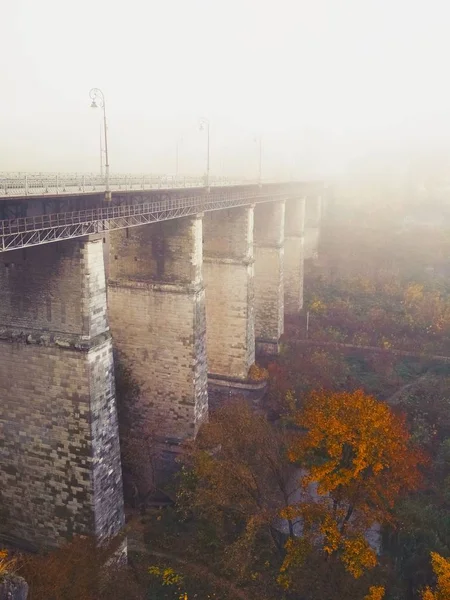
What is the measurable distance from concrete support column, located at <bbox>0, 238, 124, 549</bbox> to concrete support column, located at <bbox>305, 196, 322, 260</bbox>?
42.6m

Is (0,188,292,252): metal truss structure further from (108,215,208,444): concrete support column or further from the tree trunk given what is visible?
the tree trunk

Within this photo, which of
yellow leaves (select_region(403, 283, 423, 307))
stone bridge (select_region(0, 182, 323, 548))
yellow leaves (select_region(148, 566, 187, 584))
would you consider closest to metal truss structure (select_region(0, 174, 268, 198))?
stone bridge (select_region(0, 182, 323, 548))

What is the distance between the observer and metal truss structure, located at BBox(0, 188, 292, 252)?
14.4 meters

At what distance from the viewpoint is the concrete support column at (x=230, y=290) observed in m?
31.0

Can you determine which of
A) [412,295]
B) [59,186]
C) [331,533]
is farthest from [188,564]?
[412,295]

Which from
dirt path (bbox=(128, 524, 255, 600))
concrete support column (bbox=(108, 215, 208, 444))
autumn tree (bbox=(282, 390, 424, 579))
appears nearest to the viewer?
autumn tree (bbox=(282, 390, 424, 579))

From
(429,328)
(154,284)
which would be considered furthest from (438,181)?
(154,284)

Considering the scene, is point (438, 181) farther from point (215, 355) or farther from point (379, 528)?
point (379, 528)

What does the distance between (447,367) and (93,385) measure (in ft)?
84.9

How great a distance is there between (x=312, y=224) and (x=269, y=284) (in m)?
24.6

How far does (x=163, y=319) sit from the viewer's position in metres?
24.7

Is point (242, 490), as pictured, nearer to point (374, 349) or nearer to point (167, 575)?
point (167, 575)

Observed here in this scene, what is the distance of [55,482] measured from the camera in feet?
58.9

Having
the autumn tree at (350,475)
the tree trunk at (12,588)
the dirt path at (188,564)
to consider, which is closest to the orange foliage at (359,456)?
the autumn tree at (350,475)
